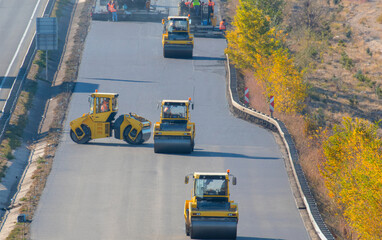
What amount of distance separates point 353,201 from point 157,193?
8.25m

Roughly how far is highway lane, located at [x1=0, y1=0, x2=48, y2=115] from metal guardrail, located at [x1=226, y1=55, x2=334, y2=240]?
1453 centimetres

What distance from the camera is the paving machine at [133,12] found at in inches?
2578

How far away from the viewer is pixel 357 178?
30.4 meters

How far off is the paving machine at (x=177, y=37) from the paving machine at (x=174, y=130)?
17897 mm

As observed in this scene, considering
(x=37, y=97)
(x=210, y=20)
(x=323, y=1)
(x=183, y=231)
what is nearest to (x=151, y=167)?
(x=183, y=231)

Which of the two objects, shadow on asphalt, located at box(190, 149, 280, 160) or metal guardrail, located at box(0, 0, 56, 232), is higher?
metal guardrail, located at box(0, 0, 56, 232)


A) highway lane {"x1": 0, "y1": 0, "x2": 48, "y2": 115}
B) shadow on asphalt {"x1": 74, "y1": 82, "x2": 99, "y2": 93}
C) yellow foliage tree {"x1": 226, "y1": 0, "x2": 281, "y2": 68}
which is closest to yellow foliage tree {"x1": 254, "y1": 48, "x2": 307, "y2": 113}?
yellow foliage tree {"x1": 226, "y1": 0, "x2": 281, "y2": 68}

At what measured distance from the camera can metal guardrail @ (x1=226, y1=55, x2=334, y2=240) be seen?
2908 cm

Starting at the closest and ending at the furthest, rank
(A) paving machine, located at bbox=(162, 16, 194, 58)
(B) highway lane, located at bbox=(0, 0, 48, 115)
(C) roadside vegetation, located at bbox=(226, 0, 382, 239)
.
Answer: (C) roadside vegetation, located at bbox=(226, 0, 382, 239) → (B) highway lane, located at bbox=(0, 0, 48, 115) → (A) paving machine, located at bbox=(162, 16, 194, 58)

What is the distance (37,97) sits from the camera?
48.6 meters

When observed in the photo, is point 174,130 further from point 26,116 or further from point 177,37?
point 177,37

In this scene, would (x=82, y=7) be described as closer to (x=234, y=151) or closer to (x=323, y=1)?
(x=323, y=1)

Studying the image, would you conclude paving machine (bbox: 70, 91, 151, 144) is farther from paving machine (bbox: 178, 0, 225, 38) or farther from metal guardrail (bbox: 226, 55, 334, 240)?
paving machine (bbox: 178, 0, 225, 38)

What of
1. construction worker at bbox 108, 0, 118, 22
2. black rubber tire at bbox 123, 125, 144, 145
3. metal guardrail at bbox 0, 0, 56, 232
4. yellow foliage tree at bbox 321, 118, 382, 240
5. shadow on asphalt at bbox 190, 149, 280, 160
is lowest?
yellow foliage tree at bbox 321, 118, 382, 240
